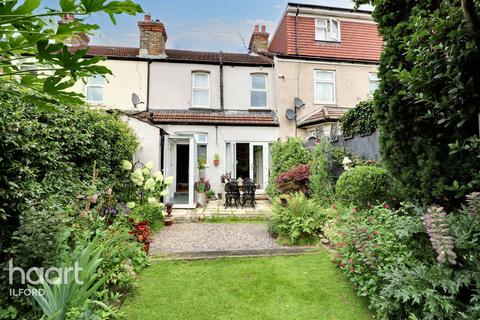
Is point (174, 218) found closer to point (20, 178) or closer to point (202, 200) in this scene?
point (202, 200)

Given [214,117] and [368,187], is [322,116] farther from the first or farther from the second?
[368,187]

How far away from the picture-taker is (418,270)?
2188 millimetres

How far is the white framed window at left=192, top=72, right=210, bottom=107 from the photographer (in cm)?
1166

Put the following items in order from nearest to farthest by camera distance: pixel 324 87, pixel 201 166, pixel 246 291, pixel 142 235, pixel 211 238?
pixel 246 291, pixel 142 235, pixel 211 238, pixel 201 166, pixel 324 87

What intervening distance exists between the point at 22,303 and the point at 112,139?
3.80 metres

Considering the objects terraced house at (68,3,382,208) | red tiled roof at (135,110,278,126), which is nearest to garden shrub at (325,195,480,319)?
terraced house at (68,3,382,208)

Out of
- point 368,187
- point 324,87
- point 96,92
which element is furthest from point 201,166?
point 368,187

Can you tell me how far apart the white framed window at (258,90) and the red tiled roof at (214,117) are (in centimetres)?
48

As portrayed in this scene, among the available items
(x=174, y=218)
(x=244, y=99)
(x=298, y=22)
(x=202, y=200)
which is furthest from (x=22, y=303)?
(x=298, y=22)

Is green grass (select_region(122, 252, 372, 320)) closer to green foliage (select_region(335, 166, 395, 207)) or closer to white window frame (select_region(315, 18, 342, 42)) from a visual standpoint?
green foliage (select_region(335, 166, 395, 207))

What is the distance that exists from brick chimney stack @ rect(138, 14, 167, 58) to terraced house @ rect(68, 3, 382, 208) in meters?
0.04

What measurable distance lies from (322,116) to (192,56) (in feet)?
23.0

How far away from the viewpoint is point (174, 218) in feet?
23.2

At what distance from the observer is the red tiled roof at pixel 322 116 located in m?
10.0
